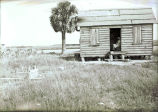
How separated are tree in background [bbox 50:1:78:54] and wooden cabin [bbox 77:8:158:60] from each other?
223 mm

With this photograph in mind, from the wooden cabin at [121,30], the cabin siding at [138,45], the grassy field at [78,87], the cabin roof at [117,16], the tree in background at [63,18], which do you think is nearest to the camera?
the grassy field at [78,87]

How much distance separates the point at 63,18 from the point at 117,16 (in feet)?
4.09

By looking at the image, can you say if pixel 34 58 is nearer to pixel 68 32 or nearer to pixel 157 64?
pixel 68 32

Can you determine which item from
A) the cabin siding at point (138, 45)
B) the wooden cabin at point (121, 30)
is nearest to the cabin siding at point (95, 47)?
the wooden cabin at point (121, 30)

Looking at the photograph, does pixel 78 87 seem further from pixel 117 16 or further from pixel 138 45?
pixel 117 16

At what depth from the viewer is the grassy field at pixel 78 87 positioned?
3686mm

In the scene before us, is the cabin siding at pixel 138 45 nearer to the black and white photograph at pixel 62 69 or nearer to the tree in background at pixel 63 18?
the black and white photograph at pixel 62 69

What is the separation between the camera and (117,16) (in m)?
5.02

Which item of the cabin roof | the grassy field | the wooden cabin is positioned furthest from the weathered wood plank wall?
the grassy field

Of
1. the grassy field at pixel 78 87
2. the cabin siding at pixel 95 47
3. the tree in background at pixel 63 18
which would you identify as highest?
the tree in background at pixel 63 18

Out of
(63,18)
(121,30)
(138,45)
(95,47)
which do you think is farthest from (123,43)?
(63,18)

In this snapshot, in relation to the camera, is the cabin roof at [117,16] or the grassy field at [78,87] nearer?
the grassy field at [78,87]

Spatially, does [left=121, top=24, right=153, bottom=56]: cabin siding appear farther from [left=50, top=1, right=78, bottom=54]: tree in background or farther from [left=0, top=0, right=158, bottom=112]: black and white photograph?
[left=50, top=1, right=78, bottom=54]: tree in background

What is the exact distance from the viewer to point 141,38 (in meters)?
5.14
